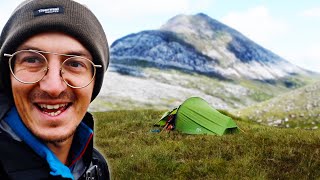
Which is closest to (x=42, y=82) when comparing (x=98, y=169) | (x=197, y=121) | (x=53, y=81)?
(x=53, y=81)

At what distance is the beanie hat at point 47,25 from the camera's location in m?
2.79

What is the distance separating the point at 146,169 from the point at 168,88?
167271 millimetres

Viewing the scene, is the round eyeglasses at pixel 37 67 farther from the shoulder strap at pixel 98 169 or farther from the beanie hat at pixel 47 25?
the shoulder strap at pixel 98 169

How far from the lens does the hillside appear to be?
1560 inches

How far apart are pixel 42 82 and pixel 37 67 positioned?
120 millimetres

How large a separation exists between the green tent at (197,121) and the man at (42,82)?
14500mm

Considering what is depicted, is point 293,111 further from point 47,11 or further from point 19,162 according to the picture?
point 19,162

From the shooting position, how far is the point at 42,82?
9.03 ft

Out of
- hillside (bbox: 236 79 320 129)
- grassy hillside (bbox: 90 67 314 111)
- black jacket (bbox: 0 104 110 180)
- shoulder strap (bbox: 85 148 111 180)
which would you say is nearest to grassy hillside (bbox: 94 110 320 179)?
shoulder strap (bbox: 85 148 111 180)

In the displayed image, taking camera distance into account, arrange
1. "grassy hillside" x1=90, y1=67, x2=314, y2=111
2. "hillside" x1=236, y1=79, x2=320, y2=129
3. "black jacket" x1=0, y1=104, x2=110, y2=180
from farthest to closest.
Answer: "grassy hillside" x1=90, y1=67, x2=314, y2=111 < "hillside" x1=236, y1=79, x2=320, y2=129 < "black jacket" x1=0, y1=104, x2=110, y2=180

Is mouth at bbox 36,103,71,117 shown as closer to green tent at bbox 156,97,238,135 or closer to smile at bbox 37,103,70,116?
smile at bbox 37,103,70,116

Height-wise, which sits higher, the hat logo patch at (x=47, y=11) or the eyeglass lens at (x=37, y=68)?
the hat logo patch at (x=47, y=11)

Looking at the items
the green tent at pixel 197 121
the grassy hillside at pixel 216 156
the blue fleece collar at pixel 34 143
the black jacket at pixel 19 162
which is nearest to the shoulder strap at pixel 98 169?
the blue fleece collar at pixel 34 143

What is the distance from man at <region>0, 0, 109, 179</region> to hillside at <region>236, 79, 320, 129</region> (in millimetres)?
36955
